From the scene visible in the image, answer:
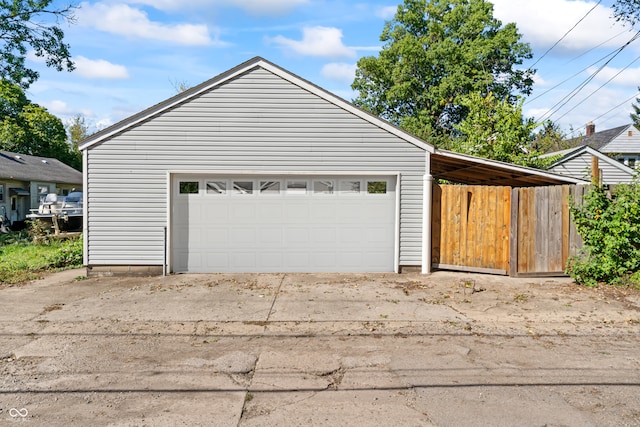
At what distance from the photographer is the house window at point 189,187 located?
32.9 feet

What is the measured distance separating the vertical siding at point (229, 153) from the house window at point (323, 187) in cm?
34

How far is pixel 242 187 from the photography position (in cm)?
1008

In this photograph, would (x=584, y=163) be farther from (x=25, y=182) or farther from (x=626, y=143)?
(x=25, y=182)

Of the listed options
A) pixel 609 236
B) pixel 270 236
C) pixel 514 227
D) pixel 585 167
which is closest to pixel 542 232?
pixel 514 227

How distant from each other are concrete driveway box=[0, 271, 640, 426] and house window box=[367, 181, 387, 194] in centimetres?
247

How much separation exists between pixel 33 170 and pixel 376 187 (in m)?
26.3

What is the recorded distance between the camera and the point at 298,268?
10.1 metres

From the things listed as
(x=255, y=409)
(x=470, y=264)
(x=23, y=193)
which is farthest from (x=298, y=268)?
(x=23, y=193)

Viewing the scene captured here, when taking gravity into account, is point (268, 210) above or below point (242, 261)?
above

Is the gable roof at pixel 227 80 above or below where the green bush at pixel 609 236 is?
above

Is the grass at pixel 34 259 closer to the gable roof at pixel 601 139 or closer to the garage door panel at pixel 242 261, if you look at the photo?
the garage door panel at pixel 242 261

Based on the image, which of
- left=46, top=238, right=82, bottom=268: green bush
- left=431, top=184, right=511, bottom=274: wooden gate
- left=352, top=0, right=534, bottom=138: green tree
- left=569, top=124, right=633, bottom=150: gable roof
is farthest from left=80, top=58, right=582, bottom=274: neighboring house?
left=569, top=124, right=633, bottom=150: gable roof

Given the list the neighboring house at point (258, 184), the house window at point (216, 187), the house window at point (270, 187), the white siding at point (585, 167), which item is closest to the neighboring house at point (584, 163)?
the white siding at point (585, 167)

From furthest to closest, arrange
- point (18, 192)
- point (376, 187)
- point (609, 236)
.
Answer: point (18, 192), point (376, 187), point (609, 236)
